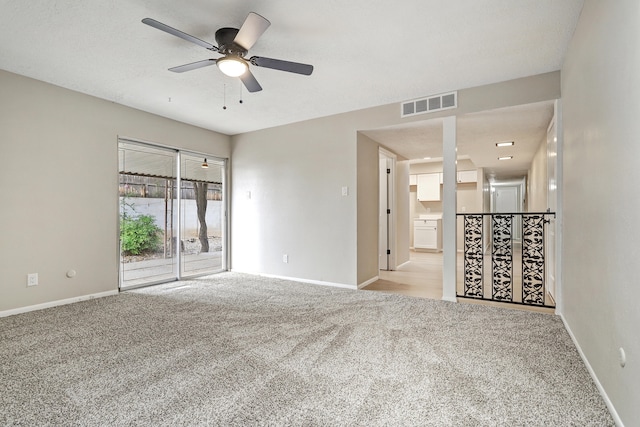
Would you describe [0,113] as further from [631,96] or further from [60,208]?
[631,96]

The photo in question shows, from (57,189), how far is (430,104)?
4.54 metres

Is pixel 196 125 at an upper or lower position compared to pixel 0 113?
upper

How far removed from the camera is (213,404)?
5.67 feet

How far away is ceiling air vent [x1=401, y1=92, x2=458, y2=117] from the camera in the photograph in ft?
12.4

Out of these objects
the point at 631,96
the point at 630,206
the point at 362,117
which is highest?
the point at 362,117

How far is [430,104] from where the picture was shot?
3.90 meters

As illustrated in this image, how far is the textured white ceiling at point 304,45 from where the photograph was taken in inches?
90.1

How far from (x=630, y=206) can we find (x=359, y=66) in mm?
2478

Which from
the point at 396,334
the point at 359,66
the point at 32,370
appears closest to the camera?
the point at 32,370

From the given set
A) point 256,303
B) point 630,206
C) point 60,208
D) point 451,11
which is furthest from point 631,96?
point 60,208

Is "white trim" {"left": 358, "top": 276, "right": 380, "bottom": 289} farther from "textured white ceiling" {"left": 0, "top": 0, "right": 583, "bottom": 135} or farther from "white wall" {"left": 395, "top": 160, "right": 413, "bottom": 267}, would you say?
"textured white ceiling" {"left": 0, "top": 0, "right": 583, "bottom": 135}

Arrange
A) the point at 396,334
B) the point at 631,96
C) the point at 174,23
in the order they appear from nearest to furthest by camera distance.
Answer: the point at 631,96 → the point at 174,23 → the point at 396,334

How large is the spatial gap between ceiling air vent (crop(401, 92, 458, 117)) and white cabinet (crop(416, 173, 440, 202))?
503cm

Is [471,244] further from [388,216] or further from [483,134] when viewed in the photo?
[388,216]
